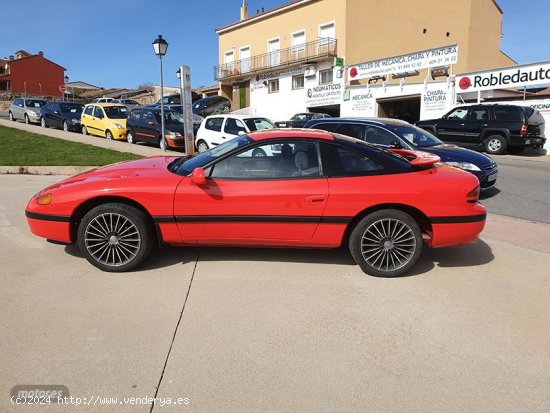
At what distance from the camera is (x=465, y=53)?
32.8 m

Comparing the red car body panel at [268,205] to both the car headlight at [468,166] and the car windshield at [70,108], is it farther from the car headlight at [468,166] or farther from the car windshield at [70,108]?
the car windshield at [70,108]

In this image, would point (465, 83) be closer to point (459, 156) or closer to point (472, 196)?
point (459, 156)

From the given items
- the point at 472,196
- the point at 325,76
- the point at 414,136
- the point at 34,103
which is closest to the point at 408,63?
the point at 325,76

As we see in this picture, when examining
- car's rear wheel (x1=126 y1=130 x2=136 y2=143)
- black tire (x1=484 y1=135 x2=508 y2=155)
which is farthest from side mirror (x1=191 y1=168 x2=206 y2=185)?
black tire (x1=484 y1=135 x2=508 y2=155)

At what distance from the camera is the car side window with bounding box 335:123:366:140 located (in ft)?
28.0

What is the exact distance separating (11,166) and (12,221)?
15.4ft

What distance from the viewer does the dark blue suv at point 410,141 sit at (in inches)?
312

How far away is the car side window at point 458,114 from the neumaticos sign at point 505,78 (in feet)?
12.7

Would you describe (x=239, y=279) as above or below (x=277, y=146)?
below

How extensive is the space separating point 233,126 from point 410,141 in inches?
237

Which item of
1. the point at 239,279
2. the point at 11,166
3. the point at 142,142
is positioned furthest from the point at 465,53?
the point at 239,279

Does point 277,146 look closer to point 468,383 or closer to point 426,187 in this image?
point 426,187

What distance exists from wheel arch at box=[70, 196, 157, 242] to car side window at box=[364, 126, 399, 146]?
5.39 meters

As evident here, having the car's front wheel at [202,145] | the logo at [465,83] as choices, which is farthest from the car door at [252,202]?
the logo at [465,83]
